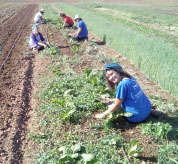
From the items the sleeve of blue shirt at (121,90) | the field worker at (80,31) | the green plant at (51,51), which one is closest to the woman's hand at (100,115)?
the sleeve of blue shirt at (121,90)

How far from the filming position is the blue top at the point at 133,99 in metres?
→ 4.36

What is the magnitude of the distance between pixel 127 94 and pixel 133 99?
0.46 feet

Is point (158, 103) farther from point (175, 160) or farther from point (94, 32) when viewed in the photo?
point (94, 32)

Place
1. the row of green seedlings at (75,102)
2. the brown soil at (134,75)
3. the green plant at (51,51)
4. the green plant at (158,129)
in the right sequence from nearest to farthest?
the row of green seedlings at (75,102) < the brown soil at (134,75) < the green plant at (158,129) < the green plant at (51,51)

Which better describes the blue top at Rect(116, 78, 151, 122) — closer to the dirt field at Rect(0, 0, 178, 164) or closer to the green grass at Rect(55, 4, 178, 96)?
the dirt field at Rect(0, 0, 178, 164)

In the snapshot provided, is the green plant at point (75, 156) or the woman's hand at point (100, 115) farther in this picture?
the woman's hand at point (100, 115)

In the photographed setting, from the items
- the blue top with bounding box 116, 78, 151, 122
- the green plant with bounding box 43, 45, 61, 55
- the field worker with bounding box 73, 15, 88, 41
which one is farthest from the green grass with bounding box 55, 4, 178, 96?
the green plant with bounding box 43, 45, 61, 55

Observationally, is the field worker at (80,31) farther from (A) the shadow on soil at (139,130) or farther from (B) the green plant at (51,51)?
(A) the shadow on soil at (139,130)

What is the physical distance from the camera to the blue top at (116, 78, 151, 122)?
436 centimetres

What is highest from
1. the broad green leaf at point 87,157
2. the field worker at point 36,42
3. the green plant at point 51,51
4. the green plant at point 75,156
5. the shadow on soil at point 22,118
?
the field worker at point 36,42

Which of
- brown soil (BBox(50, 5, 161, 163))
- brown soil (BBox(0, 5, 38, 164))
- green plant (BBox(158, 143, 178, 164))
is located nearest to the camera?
green plant (BBox(158, 143, 178, 164))

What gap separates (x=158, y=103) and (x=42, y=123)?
2.68m

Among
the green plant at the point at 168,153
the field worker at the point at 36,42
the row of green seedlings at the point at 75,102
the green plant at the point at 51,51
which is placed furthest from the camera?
the field worker at the point at 36,42

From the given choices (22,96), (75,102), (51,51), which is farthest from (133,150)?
(51,51)
